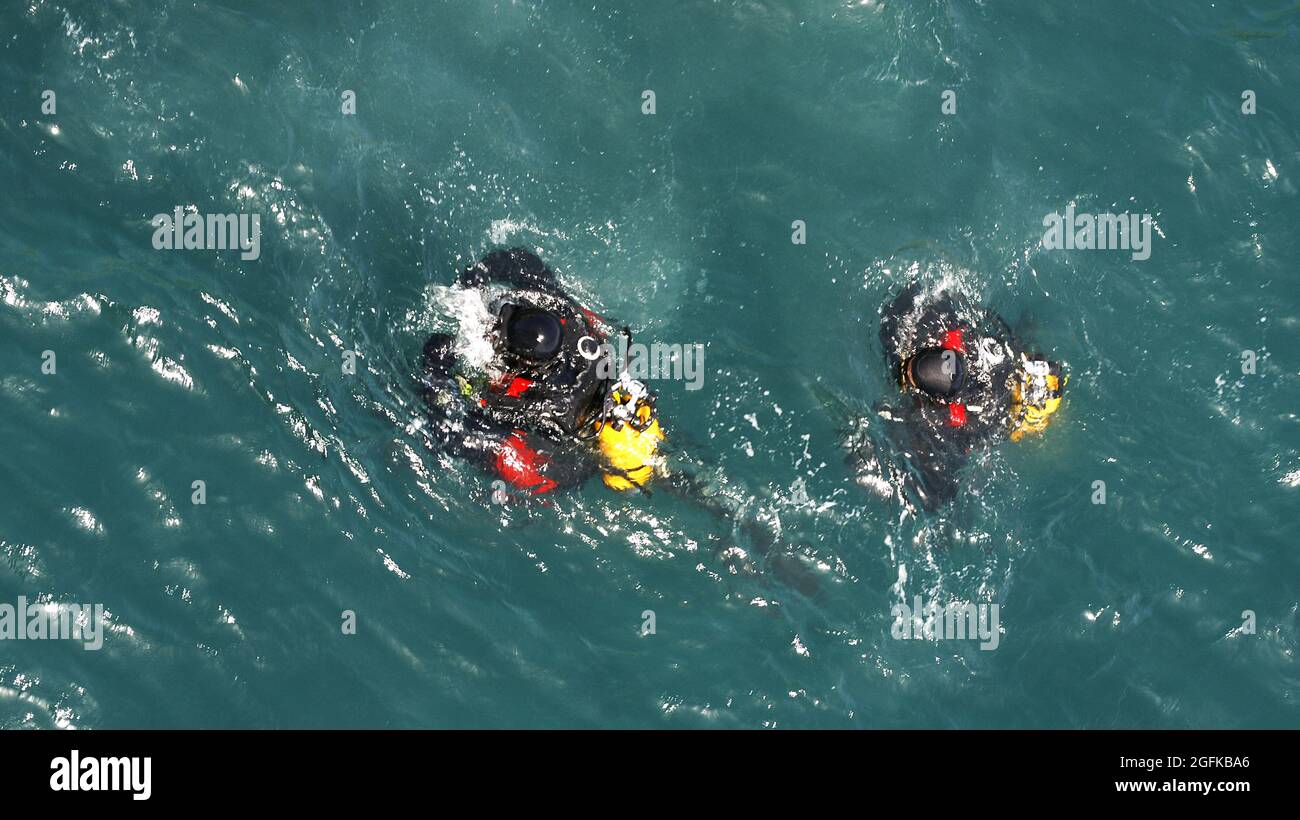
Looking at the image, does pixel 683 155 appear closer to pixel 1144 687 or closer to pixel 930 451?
pixel 930 451

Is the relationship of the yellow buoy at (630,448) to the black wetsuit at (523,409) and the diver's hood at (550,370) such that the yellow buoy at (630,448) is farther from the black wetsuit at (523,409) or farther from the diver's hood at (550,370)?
the diver's hood at (550,370)

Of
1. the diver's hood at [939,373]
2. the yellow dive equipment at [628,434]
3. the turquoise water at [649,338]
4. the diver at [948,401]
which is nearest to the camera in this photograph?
the turquoise water at [649,338]

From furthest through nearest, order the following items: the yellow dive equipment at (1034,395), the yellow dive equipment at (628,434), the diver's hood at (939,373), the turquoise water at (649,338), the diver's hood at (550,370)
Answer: the yellow dive equipment at (1034,395) → the yellow dive equipment at (628,434) → the diver's hood at (939,373) → the turquoise water at (649,338) → the diver's hood at (550,370)

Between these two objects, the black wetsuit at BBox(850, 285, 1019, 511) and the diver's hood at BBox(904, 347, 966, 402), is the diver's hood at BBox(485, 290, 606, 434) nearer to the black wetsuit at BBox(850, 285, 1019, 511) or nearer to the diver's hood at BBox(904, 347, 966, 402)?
the black wetsuit at BBox(850, 285, 1019, 511)

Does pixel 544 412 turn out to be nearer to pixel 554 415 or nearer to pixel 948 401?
pixel 554 415

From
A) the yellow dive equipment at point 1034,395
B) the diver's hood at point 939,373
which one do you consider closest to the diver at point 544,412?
the diver's hood at point 939,373

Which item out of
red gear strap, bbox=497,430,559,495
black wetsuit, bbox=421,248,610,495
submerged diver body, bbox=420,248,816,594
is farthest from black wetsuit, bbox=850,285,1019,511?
red gear strap, bbox=497,430,559,495
